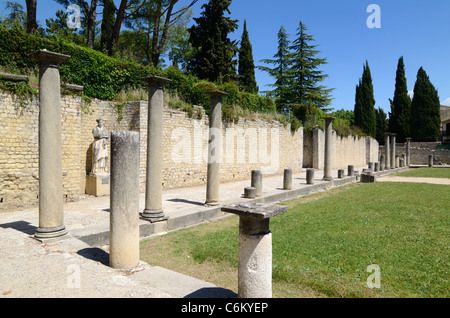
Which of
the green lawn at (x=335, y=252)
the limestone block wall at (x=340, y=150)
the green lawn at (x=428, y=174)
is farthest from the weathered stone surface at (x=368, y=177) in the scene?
the green lawn at (x=335, y=252)

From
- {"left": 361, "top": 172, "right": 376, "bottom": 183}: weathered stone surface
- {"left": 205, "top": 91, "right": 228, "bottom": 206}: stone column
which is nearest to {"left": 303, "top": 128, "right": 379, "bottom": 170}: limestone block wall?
{"left": 361, "top": 172, "right": 376, "bottom": 183}: weathered stone surface

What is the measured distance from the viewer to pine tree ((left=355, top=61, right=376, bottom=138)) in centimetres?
3706

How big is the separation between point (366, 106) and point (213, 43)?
80.0 feet

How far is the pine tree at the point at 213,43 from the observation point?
2383 centimetres

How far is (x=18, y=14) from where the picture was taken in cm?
2303

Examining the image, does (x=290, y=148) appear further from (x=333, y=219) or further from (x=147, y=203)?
(x=147, y=203)

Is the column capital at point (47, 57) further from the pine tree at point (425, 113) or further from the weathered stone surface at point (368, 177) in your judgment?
the pine tree at point (425, 113)

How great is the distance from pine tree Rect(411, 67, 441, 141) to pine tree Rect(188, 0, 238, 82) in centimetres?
2887

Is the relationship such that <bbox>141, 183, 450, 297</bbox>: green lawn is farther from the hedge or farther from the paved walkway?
the hedge

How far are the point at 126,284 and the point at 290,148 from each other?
689 inches

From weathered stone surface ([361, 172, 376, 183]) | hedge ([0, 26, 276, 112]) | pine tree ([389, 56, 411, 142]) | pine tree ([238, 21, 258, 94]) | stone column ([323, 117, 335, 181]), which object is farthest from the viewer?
pine tree ([389, 56, 411, 142])
